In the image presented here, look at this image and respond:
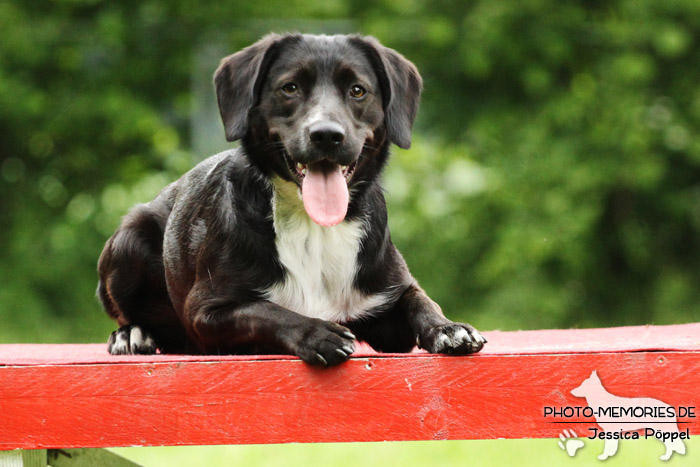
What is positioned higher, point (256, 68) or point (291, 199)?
point (256, 68)

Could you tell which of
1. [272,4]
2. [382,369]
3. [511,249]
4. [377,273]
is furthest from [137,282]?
[272,4]

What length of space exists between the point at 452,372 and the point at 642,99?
763 centimetres

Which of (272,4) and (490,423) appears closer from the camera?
(490,423)

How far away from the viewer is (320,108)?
11.6ft

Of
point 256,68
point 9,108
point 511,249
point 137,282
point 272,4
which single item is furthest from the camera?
point 272,4

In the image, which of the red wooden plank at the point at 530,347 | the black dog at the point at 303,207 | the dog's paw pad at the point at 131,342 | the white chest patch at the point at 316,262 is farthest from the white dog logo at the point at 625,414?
the dog's paw pad at the point at 131,342

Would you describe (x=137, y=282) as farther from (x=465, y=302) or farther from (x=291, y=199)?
(x=465, y=302)

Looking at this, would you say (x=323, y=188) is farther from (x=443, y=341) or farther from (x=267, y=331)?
(x=443, y=341)

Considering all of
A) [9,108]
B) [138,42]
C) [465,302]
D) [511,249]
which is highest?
[138,42]

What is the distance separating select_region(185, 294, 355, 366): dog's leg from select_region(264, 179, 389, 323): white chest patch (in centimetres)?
24

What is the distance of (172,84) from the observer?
10781 millimetres

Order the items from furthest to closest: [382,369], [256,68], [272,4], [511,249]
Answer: [272,4] < [511,249] < [256,68] < [382,369]

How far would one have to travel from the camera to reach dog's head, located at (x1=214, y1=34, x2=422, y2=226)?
3.47m

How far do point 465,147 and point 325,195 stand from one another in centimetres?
701
